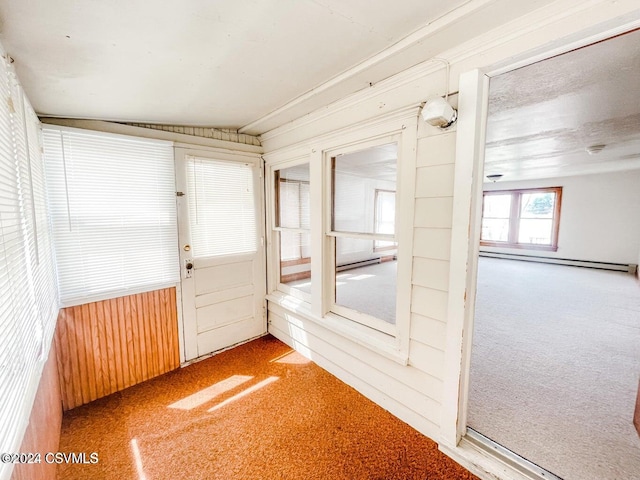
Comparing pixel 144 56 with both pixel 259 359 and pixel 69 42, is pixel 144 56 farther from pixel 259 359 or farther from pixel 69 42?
pixel 259 359

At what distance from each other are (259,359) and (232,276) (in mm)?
873

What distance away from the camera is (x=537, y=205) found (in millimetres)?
6969

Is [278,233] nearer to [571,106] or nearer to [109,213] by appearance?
[109,213]

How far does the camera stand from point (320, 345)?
253cm

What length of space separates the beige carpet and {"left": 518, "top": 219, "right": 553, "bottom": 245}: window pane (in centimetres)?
284

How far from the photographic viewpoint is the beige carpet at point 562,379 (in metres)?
1.58

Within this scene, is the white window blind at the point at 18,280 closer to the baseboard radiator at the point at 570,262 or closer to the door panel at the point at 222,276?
the door panel at the point at 222,276

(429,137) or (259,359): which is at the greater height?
(429,137)

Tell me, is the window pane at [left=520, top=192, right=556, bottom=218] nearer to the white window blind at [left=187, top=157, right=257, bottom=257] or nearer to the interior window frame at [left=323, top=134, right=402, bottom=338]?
the interior window frame at [left=323, top=134, right=402, bottom=338]

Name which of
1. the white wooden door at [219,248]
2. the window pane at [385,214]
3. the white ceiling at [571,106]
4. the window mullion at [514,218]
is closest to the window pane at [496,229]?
the window mullion at [514,218]

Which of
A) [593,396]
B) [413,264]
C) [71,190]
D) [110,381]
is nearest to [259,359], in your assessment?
[110,381]

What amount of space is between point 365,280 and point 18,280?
4.50m

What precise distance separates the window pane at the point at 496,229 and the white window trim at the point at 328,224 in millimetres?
7216

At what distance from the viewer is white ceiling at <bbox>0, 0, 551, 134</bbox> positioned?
1.07 meters
